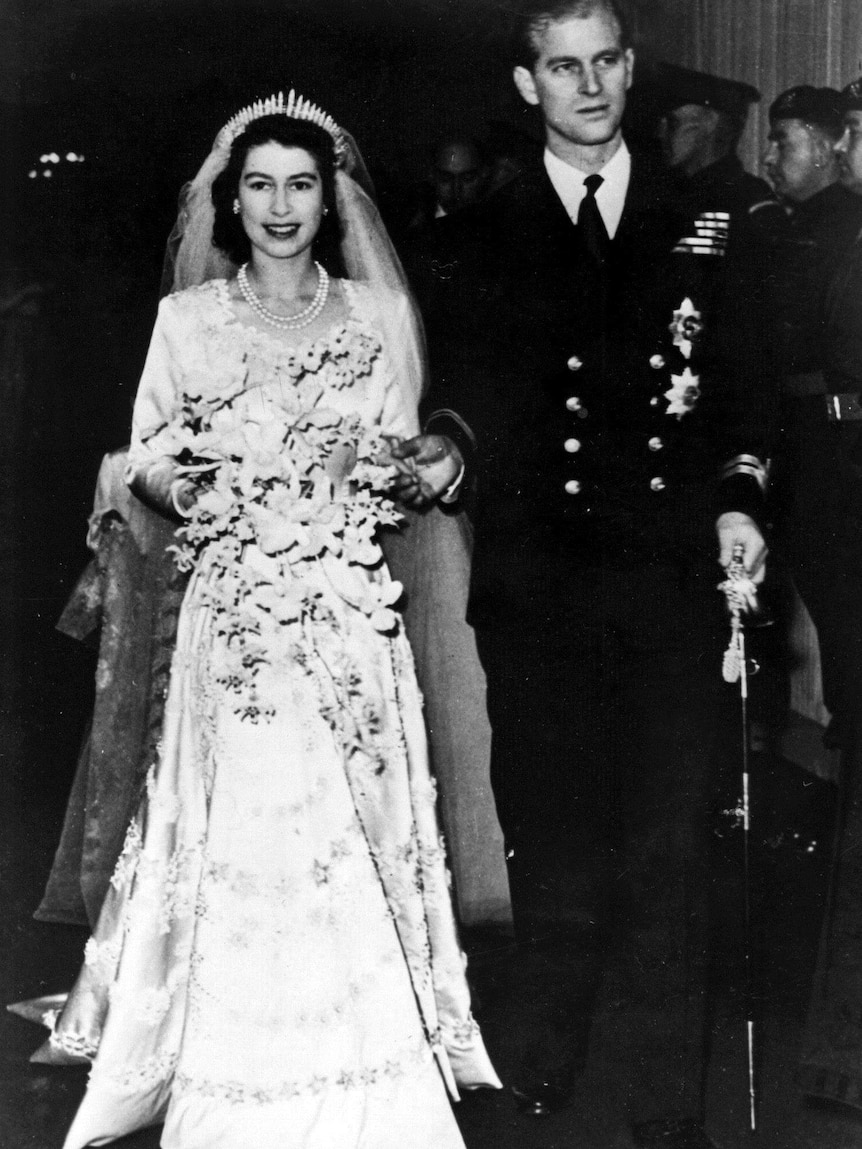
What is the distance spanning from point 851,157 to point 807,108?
0.17 metres

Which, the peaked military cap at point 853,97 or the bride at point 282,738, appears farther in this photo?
the peaked military cap at point 853,97

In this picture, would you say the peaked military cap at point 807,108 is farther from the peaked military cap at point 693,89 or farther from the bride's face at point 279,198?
the bride's face at point 279,198

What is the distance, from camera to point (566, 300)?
322 cm

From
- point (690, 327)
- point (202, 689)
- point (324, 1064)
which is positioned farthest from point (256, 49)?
point (324, 1064)

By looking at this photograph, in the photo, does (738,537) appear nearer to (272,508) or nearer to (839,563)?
(839,563)

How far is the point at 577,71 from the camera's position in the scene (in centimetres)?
318

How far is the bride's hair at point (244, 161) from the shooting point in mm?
3166

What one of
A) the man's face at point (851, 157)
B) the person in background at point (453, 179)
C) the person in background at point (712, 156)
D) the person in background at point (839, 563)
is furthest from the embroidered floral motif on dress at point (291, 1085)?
the man's face at point (851, 157)

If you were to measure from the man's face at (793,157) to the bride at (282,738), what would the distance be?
98 cm

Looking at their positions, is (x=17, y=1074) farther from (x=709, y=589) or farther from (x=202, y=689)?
(x=709, y=589)

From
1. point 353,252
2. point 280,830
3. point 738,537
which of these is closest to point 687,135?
point 353,252

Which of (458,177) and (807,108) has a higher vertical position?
(807,108)

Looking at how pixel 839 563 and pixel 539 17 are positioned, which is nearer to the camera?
pixel 539 17

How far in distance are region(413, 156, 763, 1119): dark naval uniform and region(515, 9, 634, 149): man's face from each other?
161 mm
